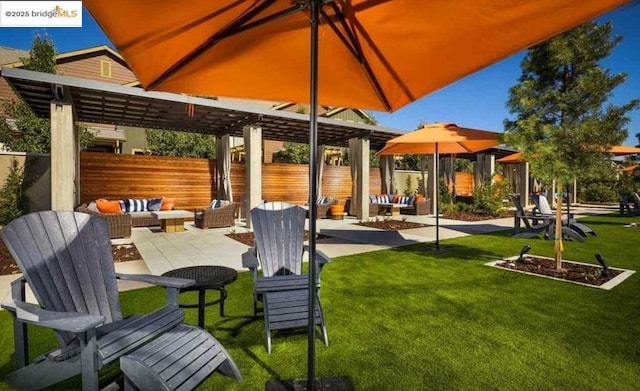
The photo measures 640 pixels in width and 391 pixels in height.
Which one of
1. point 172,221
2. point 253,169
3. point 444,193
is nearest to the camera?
point 172,221

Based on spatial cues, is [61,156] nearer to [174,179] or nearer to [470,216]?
[174,179]

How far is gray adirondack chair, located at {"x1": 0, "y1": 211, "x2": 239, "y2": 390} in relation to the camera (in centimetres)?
174

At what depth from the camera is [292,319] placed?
2.75 meters

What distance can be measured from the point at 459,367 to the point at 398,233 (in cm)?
664

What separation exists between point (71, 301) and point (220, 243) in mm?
5305

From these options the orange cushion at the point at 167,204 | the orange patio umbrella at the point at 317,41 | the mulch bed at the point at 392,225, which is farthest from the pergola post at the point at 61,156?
the mulch bed at the point at 392,225

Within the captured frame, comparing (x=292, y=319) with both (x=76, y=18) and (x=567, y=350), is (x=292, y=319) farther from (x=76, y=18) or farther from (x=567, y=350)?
(x=76, y=18)

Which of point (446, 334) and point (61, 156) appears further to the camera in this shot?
point (61, 156)

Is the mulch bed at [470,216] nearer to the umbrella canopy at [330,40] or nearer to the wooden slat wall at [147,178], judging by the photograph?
the wooden slat wall at [147,178]

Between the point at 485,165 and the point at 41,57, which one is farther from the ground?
the point at 41,57

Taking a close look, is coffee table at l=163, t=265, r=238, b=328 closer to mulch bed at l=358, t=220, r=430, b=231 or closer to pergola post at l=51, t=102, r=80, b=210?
A: pergola post at l=51, t=102, r=80, b=210

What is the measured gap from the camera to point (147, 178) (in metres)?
11.2

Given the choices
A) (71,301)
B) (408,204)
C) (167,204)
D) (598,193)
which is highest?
(598,193)

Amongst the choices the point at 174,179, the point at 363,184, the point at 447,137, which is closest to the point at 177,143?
the point at 174,179
